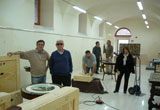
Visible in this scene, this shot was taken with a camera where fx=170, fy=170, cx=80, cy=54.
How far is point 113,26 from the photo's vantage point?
1667cm

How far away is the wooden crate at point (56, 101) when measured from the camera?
93 cm

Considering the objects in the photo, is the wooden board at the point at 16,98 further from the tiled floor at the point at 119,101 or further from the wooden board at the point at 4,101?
the tiled floor at the point at 119,101

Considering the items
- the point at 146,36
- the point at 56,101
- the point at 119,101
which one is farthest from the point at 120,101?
the point at 146,36

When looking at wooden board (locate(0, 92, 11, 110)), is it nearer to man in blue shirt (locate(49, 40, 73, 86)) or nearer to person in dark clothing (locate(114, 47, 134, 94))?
man in blue shirt (locate(49, 40, 73, 86))

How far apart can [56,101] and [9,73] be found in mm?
1663

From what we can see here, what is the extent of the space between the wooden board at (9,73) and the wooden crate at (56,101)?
148 cm

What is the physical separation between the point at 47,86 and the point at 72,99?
0.99 m

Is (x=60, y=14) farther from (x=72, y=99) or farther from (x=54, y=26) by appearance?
(x=72, y=99)

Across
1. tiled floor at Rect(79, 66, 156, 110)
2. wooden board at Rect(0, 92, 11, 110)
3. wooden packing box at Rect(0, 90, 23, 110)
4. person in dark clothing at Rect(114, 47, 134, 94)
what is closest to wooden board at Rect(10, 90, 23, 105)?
wooden packing box at Rect(0, 90, 23, 110)

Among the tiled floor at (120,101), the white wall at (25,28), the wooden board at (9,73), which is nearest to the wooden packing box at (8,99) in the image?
the wooden board at (9,73)

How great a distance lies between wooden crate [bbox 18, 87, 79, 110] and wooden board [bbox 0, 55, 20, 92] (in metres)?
1.48

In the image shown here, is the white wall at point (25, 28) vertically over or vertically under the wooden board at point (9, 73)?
over

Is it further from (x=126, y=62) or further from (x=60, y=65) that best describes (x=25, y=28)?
(x=126, y=62)

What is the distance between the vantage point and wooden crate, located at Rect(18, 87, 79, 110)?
93cm
